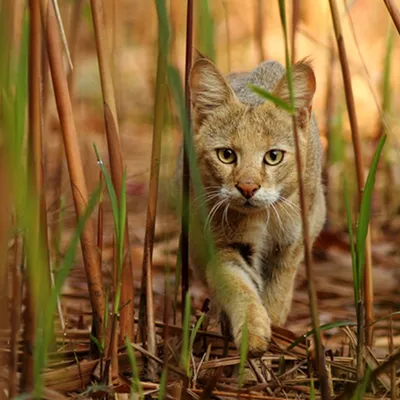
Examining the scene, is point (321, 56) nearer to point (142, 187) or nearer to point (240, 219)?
point (142, 187)

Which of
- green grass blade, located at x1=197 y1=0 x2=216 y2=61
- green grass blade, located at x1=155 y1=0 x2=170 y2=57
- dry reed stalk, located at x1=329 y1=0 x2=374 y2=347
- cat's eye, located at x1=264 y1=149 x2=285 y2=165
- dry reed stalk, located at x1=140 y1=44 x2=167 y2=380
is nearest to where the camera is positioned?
green grass blade, located at x1=155 y1=0 x2=170 y2=57

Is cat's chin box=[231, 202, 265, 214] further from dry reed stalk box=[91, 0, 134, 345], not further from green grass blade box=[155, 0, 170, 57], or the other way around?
green grass blade box=[155, 0, 170, 57]

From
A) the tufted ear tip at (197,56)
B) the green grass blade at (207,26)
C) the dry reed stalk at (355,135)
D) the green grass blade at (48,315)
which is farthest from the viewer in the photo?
the tufted ear tip at (197,56)

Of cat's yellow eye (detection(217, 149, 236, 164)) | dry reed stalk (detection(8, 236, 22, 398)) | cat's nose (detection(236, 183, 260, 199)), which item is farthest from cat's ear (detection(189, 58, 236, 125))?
dry reed stalk (detection(8, 236, 22, 398))

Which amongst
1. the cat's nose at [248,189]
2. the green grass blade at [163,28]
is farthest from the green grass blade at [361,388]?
the cat's nose at [248,189]

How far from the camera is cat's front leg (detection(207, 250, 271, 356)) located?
2764 mm

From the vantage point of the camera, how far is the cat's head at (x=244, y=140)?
3184 millimetres

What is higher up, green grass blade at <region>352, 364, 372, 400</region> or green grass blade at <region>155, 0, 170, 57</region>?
green grass blade at <region>155, 0, 170, 57</region>

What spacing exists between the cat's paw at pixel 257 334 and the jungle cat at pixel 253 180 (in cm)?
15

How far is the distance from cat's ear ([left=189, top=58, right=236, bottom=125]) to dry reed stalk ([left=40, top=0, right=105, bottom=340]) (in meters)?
0.78

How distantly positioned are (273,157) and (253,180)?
22cm

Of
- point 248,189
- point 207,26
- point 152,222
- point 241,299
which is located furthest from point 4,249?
point 207,26

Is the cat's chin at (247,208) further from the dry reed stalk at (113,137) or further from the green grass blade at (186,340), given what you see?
the green grass blade at (186,340)

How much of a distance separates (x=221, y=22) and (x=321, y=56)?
1.40 meters
